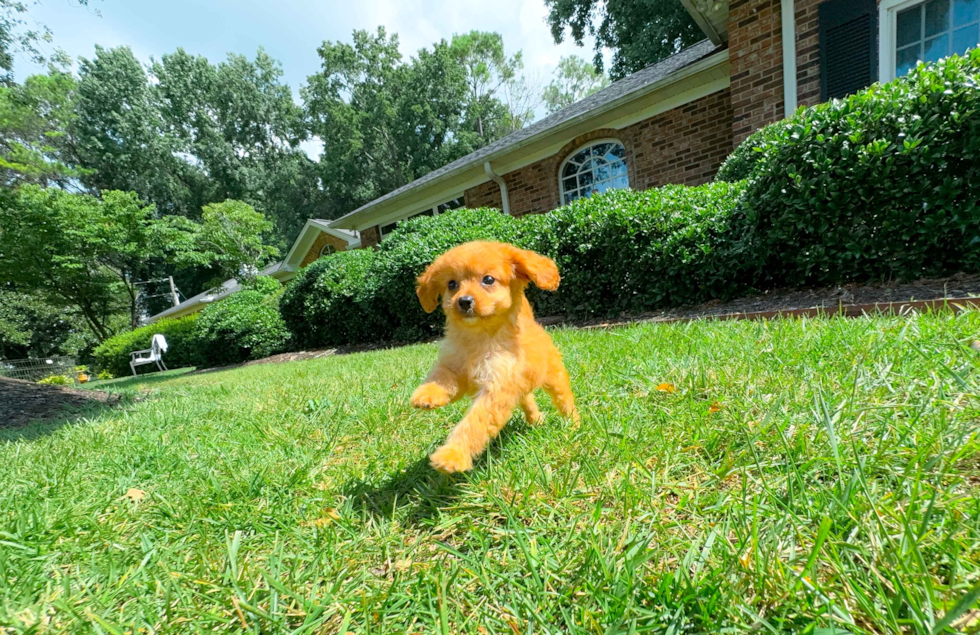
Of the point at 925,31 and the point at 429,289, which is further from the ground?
the point at 925,31

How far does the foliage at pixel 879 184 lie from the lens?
12.1 ft

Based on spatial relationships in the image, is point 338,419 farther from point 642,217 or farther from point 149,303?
point 149,303

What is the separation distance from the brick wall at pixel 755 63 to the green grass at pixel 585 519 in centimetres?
642

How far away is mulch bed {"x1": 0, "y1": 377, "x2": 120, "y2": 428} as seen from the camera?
14.0ft

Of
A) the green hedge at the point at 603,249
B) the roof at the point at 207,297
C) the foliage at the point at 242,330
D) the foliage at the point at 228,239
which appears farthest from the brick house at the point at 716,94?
the roof at the point at 207,297

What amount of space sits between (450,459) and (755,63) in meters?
9.14

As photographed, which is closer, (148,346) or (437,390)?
(437,390)

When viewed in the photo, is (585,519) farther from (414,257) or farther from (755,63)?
(755,63)

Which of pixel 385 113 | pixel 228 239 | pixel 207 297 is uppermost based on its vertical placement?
pixel 385 113

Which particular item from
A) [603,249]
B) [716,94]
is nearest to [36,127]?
[603,249]

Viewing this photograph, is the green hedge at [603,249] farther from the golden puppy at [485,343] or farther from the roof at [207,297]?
the roof at [207,297]

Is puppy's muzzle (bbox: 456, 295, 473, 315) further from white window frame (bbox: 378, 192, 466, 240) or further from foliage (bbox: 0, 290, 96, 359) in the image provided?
foliage (bbox: 0, 290, 96, 359)

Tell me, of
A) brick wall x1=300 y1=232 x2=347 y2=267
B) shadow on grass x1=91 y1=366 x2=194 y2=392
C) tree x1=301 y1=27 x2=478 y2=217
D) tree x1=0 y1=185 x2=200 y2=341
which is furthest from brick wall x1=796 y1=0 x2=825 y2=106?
tree x1=301 y1=27 x2=478 y2=217

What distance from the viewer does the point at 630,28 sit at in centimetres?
2256
